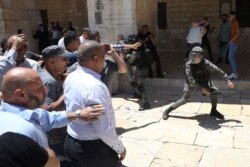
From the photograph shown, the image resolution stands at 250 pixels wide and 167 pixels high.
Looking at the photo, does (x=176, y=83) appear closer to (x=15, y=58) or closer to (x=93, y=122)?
(x=15, y=58)

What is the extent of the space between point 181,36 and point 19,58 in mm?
11752

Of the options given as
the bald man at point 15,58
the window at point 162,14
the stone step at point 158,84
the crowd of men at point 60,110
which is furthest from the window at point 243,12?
the bald man at point 15,58

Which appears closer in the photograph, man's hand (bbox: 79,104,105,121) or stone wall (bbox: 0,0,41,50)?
man's hand (bbox: 79,104,105,121)

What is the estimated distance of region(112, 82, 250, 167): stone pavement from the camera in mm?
5059

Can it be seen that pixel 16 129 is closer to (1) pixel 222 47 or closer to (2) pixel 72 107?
(2) pixel 72 107

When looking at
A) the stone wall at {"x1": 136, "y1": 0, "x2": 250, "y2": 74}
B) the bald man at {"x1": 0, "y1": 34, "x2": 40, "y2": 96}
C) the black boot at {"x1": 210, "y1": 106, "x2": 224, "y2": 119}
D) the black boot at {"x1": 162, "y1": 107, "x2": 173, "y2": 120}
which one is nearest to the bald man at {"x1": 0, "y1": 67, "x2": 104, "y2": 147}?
the bald man at {"x1": 0, "y1": 34, "x2": 40, "y2": 96}

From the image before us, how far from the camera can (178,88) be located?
9.01 m

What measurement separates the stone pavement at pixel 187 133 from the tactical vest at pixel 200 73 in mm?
749

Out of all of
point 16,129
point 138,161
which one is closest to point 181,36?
point 138,161

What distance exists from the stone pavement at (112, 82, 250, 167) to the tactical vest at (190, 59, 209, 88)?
749 millimetres

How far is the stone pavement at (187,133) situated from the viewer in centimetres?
506

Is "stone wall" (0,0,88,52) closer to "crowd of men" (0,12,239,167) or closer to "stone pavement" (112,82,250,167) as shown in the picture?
"stone pavement" (112,82,250,167)

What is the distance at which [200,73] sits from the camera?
254 inches

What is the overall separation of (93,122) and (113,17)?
266 inches
